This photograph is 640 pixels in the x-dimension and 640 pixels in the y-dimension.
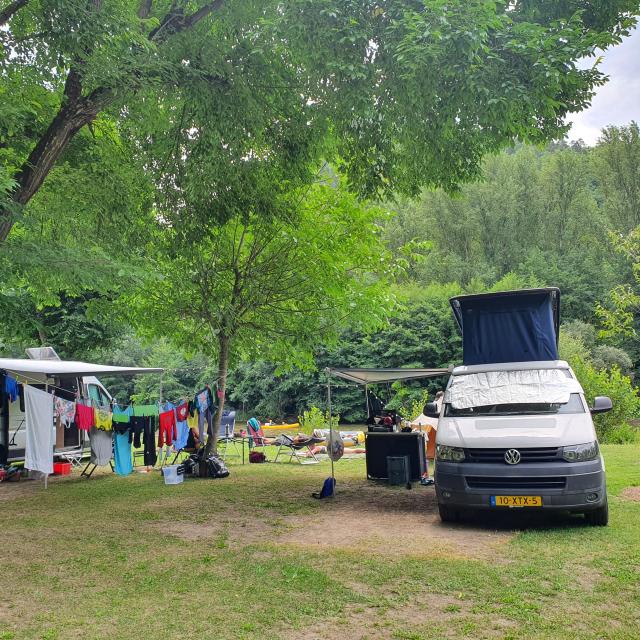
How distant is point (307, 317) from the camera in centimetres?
1276

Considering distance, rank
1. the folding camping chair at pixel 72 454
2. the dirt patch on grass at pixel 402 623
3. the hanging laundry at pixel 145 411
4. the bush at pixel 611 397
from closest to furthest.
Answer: the dirt patch on grass at pixel 402 623 < the hanging laundry at pixel 145 411 < the folding camping chair at pixel 72 454 < the bush at pixel 611 397

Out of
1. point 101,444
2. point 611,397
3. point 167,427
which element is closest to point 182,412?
point 167,427

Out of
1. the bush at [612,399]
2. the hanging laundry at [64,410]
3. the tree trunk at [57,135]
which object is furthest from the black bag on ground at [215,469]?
the bush at [612,399]

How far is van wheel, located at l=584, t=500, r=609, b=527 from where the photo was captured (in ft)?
21.3

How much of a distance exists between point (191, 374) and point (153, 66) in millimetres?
39311

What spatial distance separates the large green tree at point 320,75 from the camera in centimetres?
628

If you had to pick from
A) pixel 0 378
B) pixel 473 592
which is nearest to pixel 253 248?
pixel 0 378

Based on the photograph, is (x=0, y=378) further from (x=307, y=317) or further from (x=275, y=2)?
(x=275, y=2)

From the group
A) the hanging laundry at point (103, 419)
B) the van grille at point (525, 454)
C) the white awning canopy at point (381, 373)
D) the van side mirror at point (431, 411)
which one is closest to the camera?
the van grille at point (525, 454)

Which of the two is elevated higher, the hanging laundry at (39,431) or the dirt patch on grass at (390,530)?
the hanging laundry at (39,431)

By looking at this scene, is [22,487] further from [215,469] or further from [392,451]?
[392,451]

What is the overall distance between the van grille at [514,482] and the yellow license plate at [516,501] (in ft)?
0.31


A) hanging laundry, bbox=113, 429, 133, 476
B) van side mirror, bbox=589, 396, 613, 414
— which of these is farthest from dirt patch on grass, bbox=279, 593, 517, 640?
hanging laundry, bbox=113, 429, 133, 476

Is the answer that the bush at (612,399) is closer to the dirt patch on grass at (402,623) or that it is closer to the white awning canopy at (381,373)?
the white awning canopy at (381,373)
